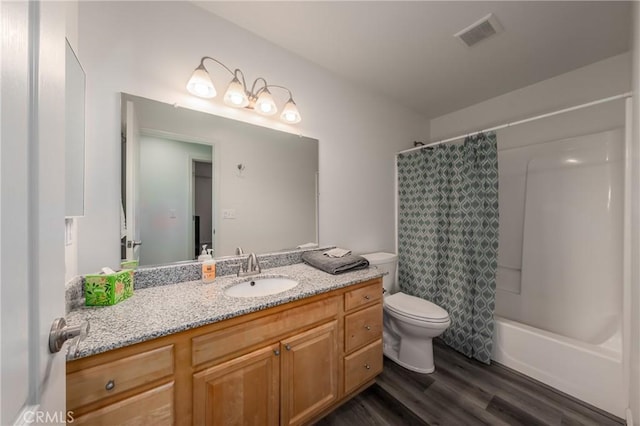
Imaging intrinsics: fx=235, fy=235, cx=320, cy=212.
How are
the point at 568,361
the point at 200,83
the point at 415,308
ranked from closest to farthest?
the point at 200,83 → the point at 568,361 → the point at 415,308

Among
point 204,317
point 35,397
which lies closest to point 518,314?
point 204,317

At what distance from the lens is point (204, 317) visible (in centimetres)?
90

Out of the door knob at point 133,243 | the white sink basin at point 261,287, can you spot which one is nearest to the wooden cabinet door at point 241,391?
the white sink basin at point 261,287

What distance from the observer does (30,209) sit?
0.40 m

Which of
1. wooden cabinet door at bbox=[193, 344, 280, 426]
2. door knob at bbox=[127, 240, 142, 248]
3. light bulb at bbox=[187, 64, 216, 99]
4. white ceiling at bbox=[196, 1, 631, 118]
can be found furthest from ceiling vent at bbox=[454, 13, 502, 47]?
door knob at bbox=[127, 240, 142, 248]

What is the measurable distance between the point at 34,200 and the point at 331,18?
1.70m

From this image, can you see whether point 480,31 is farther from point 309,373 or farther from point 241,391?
point 241,391

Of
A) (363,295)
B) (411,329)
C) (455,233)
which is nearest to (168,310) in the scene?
(363,295)

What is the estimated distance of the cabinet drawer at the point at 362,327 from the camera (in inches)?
55.3

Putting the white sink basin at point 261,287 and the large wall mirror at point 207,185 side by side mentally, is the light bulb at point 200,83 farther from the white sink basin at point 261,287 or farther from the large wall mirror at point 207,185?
the white sink basin at point 261,287

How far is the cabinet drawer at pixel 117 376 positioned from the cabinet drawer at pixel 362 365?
38.3 inches

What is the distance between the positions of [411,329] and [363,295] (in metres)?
0.60

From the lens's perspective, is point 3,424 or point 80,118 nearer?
point 3,424

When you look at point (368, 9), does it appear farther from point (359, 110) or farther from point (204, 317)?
point (204, 317)
